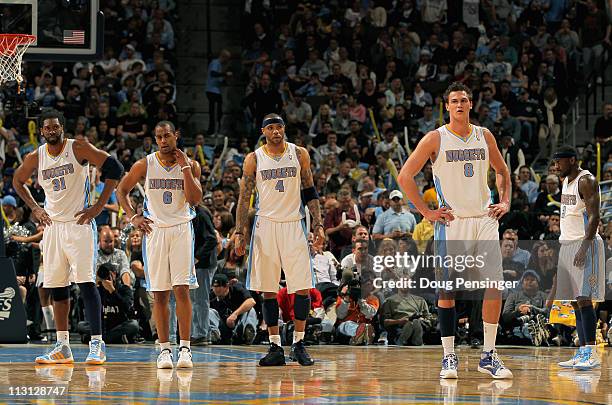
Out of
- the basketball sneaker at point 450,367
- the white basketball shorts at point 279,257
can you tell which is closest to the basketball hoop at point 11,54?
the white basketball shorts at point 279,257

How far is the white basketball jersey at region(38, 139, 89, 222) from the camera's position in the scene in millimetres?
11172

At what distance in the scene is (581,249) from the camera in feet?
37.1

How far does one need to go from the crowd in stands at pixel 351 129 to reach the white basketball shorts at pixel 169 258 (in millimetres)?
3586

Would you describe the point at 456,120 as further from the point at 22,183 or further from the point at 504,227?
the point at 504,227

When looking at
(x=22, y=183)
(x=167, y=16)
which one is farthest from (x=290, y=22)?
(x=22, y=183)

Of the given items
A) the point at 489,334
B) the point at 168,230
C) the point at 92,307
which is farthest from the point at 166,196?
the point at 489,334

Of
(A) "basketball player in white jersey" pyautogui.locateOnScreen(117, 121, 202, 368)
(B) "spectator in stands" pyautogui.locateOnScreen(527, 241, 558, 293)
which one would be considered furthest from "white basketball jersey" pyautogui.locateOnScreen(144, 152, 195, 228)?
(B) "spectator in stands" pyautogui.locateOnScreen(527, 241, 558, 293)

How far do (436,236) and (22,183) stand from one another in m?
4.31

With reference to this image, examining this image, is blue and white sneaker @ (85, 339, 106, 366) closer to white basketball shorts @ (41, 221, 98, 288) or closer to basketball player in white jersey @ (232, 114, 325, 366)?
white basketball shorts @ (41, 221, 98, 288)

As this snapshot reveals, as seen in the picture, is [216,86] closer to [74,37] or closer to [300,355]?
[74,37]

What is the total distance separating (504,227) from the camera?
55.4 feet

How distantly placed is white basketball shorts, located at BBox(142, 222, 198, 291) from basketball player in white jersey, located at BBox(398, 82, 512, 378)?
7.37 feet

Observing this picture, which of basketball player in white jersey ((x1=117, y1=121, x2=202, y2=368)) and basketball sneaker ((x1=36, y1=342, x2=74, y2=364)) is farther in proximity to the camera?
basketball sneaker ((x1=36, y1=342, x2=74, y2=364))

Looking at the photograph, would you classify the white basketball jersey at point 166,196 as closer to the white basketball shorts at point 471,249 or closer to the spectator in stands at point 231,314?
the white basketball shorts at point 471,249
